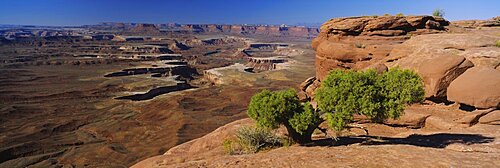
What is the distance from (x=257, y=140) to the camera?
841 inches

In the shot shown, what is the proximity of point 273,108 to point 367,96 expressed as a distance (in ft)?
15.5

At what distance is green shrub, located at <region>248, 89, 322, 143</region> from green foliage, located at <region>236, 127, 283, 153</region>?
1885 mm

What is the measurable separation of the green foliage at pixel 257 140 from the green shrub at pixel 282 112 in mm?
1885

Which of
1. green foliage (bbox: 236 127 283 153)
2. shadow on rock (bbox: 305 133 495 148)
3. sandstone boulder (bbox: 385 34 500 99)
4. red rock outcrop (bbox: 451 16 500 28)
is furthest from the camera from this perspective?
red rock outcrop (bbox: 451 16 500 28)

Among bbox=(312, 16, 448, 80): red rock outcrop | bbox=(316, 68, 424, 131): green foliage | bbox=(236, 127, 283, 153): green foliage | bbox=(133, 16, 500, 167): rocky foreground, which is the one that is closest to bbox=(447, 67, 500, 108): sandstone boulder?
bbox=(133, 16, 500, 167): rocky foreground

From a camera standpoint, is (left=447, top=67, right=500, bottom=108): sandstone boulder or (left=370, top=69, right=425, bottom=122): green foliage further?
(left=447, top=67, right=500, bottom=108): sandstone boulder

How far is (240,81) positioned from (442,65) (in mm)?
85980

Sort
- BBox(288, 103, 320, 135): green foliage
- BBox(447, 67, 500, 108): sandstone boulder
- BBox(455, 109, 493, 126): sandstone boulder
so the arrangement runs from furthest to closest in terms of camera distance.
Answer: BBox(447, 67, 500, 108): sandstone boulder, BBox(455, 109, 493, 126): sandstone boulder, BBox(288, 103, 320, 135): green foliage

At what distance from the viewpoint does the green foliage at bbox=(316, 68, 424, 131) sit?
17.6m

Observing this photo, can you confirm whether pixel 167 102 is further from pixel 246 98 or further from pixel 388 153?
pixel 388 153

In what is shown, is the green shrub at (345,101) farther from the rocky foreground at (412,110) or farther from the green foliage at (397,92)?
the rocky foreground at (412,110)

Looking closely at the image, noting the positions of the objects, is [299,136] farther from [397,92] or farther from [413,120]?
[413,120]

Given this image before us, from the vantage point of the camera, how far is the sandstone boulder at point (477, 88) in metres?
23.6

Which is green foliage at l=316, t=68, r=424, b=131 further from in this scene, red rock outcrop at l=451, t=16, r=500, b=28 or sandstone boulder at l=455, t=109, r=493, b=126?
red rock outcrop at l=451, t=16, r=500, b=28
